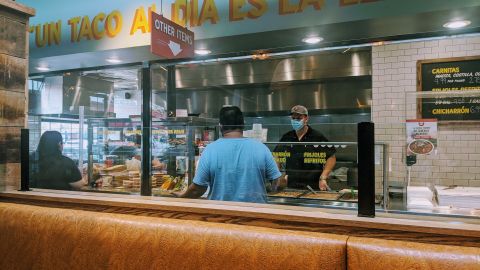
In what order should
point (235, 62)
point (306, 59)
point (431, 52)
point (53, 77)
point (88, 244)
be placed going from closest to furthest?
point (88, 244) < point (431, 52) < point (53, 77) < point (306, 59) < point (235, 62)

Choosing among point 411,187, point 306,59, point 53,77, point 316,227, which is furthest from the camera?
point 306,59

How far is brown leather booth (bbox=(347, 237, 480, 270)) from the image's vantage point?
1020mm

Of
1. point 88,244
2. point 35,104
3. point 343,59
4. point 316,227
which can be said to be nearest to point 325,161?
point 316,227

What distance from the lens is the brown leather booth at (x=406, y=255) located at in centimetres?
102

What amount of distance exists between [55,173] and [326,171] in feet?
6.56

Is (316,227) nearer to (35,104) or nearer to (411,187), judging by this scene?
(411,187)

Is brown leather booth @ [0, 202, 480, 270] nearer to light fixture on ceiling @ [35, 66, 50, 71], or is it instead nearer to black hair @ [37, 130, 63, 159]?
black hair @ [37, 130, 63, 159]

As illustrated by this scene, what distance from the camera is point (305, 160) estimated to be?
110 inches

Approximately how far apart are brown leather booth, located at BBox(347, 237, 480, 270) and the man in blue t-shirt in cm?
107

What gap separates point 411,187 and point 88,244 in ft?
5.28

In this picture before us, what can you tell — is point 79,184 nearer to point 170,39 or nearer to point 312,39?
point 170,39

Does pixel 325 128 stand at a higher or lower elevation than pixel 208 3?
lower

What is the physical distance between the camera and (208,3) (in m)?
4.02

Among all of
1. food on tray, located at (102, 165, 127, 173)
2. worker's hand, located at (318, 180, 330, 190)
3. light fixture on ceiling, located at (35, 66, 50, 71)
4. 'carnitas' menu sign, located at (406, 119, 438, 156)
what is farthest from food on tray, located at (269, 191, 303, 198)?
light fixture on ceiling, located at (35, 66, 50, 71)
